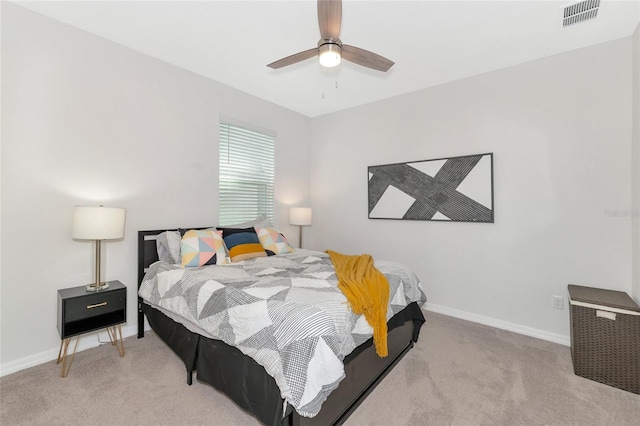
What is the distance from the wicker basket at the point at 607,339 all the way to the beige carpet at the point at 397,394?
0.30 ft

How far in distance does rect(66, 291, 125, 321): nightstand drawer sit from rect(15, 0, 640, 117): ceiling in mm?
2273

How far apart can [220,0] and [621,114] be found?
11.3 ft

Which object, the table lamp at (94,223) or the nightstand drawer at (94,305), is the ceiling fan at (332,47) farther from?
the nightstand drawer at (94,305)

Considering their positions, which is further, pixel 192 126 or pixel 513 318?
pixel 192 126

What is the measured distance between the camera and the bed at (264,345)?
1405 millimetres

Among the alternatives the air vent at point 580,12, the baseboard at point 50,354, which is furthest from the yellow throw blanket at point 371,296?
the air vent at point 580,12

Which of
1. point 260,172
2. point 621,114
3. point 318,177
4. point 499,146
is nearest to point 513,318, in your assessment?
point 499,146

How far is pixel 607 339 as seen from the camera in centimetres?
210

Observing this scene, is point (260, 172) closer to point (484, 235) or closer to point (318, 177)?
point (318, 177)

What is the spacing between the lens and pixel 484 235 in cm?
316

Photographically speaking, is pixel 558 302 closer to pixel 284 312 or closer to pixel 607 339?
pixel 607 339

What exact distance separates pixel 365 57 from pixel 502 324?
2984 mm

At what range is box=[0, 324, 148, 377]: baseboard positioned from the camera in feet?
7.12

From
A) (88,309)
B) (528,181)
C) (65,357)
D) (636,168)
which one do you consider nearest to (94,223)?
(88,309)
